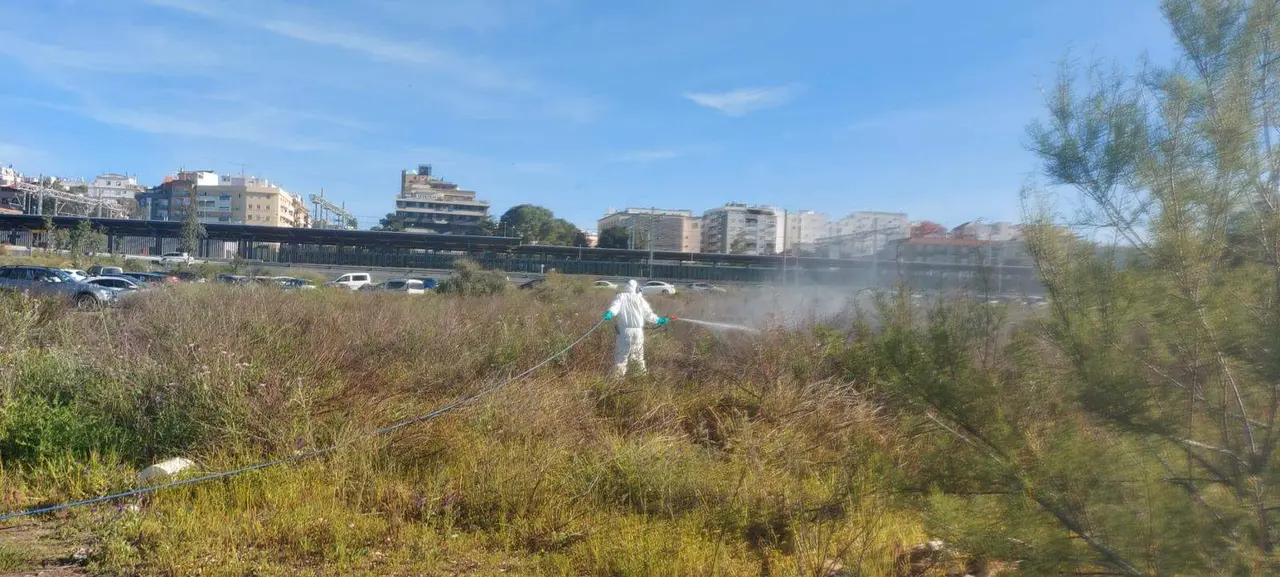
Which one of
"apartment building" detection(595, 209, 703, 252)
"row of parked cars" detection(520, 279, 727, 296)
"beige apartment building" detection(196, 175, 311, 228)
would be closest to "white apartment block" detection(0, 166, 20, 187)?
"beige apartment building" detection(196, 175, 311, 228)

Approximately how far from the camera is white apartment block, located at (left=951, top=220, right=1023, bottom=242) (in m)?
3.88

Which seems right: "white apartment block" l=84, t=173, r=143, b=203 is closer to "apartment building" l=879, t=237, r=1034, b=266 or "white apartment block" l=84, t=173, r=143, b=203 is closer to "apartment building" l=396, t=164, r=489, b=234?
"apartment building" l=396, t=164, r=489, b=234

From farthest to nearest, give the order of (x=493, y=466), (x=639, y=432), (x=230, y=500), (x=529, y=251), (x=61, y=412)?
(x=529, y=251) < (x=639, y=432) < (x=61, y=412) < (x=493, y=466) < (x=230, y=500)

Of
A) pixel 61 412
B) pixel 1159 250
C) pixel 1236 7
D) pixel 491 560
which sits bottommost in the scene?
pixel 491 560

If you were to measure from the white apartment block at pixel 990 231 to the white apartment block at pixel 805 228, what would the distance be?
14.5m

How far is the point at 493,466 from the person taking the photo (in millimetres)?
5301

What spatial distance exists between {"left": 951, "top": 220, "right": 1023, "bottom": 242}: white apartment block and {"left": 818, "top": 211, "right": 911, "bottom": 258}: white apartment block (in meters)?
6.11

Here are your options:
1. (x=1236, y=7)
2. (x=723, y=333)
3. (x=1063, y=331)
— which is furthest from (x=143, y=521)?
(x=723, y=333)

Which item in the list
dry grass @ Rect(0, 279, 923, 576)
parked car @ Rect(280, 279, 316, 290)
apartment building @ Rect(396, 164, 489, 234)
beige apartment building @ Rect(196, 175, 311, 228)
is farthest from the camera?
beige apartment building @ Rect(196, 175, 311, 228)

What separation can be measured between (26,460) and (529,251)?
41687 millimetres

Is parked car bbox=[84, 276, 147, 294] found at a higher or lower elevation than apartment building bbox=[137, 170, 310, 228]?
lower

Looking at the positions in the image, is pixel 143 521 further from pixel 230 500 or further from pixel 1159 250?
pixel 1159 250

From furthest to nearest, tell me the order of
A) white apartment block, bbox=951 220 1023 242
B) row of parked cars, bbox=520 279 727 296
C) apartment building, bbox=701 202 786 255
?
apartment building, bbox=701 202 786 255 < row of parked cars, bbox=520 279 727 296 < white apartment block, bbox=951 220 1023 242

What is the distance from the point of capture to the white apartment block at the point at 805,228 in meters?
21.0
